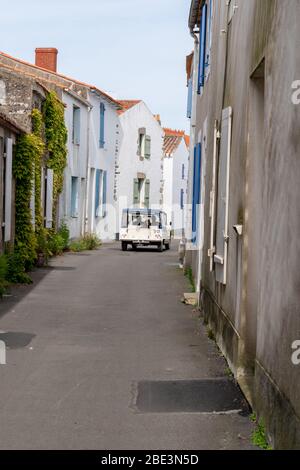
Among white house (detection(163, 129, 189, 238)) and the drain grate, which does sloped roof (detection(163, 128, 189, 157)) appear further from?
the drain grate

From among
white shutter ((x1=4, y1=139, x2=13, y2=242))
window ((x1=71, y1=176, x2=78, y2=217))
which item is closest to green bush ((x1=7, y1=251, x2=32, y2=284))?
white shutter ((x1=4, y1=139, x2=13, y2=242))

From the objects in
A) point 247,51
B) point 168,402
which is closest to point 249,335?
point 168,402

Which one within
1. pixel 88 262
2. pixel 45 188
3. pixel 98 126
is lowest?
pixel 88 262

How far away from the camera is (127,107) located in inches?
1554

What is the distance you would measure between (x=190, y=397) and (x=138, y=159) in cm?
3356

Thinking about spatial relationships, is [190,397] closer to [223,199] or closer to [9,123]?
[223,199]

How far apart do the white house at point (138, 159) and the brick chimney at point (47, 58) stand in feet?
19.1

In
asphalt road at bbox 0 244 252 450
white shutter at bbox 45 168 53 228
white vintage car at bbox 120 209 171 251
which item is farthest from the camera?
white vintage car at bbox 120 209 171 251

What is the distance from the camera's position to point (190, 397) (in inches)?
278

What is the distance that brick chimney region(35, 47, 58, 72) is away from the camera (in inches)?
1238

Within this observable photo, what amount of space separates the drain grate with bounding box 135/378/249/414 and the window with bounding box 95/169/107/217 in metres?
25.5

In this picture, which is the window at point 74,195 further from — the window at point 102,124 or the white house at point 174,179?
the white house at point 174,179
